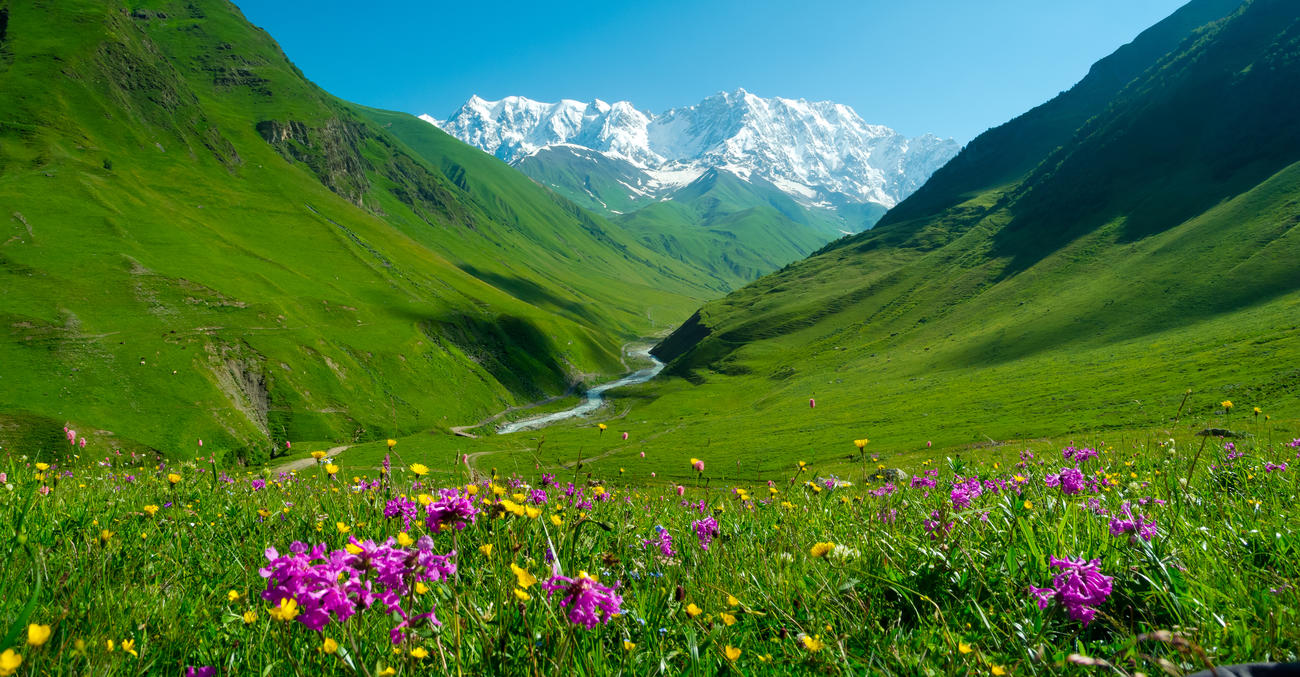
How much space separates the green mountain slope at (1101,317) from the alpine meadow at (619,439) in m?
1.09

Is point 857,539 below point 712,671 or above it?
below

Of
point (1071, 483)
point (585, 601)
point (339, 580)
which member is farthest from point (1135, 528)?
point (339, 580)

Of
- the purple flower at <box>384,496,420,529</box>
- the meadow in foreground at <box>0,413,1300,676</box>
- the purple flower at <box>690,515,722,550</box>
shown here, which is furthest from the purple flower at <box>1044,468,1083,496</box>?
the purple flower at <box>384,496,420,529</box>

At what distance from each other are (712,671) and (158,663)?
2.86 metres

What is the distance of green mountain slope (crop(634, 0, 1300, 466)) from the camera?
255ft

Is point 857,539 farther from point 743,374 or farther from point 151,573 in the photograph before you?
point 743,374

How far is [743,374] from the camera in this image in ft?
575

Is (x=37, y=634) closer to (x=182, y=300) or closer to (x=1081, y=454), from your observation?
(x=1081, y=454)

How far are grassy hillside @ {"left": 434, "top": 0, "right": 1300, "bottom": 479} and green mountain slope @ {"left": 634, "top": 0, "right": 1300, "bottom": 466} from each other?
524 mm

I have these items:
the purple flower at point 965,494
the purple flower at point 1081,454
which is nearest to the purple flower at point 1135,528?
the purple flower at point 965,494

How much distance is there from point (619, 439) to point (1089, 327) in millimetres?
102661

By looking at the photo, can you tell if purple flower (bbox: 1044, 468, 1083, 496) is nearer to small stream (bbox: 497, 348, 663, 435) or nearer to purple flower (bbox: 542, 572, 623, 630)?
purple flower (bbox: 542, 572, 623, 630)

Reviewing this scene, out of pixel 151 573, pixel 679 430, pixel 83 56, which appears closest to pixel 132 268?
pixel 679 430

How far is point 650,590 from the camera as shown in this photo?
3678 mm
